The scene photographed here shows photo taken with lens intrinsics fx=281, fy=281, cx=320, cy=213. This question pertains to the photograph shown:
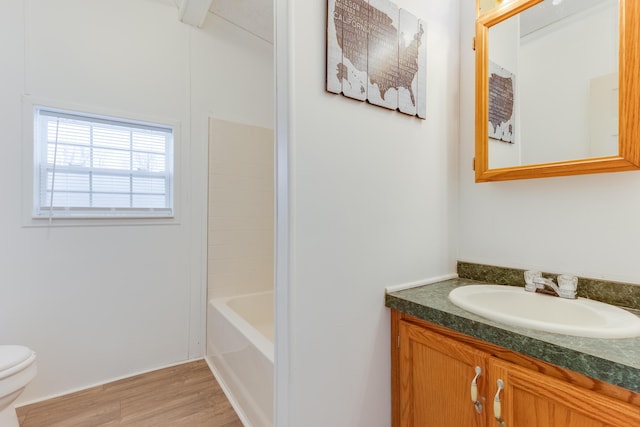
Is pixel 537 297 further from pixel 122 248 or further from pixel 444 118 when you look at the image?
pixel 122 248

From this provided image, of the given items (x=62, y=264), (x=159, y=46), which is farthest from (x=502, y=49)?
(x=62, y=264)

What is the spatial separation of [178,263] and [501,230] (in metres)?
2.07

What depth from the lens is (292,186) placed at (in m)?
0.91

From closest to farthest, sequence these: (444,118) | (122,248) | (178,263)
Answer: (444,118) < (122,248) < (178,263)

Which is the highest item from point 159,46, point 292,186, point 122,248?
point 159,46

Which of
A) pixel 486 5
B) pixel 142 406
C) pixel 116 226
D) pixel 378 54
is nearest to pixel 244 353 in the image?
pixel 142 406

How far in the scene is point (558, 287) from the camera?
1062 millimetres

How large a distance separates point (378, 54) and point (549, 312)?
118 centimetres

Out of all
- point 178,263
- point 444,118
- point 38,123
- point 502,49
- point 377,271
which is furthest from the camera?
point 178,263

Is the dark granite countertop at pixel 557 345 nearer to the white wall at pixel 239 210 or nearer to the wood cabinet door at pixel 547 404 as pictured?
the wood cabinet door at pixel 547 404

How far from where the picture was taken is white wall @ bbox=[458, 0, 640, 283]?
99cm

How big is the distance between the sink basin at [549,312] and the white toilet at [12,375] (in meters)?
1.91

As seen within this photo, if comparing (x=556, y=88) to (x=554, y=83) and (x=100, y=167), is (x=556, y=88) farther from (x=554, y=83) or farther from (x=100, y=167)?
(x=100, y=167)

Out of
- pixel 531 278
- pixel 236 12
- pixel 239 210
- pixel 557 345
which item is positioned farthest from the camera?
pixel 239 210
